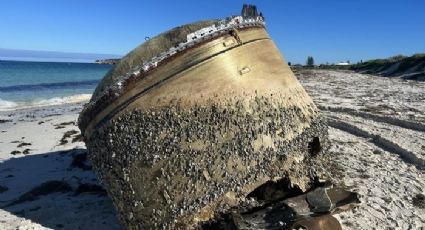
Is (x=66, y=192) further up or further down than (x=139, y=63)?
further down

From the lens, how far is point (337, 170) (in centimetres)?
638

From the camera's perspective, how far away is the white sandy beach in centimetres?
511

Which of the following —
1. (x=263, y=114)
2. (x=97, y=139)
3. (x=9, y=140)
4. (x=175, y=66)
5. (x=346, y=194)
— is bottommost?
(x=9, y=140)

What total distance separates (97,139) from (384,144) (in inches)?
234

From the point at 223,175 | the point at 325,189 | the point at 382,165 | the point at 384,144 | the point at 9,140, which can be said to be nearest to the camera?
the point at 223,175

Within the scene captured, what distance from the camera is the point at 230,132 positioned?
3.96 metres

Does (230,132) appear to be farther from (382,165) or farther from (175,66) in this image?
(382,165)

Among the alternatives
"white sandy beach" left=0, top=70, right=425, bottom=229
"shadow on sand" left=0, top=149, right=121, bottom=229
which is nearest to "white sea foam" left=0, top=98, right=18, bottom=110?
"white sandy beach" left=0, top=70, right=425, bottom=229

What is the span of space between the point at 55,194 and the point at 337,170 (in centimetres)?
390

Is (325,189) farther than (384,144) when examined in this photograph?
No

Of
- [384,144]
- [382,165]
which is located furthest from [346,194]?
[384,144]

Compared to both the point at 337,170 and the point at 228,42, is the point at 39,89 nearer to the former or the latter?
the point at 337,170

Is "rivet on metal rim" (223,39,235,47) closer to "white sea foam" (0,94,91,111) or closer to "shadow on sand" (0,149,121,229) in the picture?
"shadow on sand" (0,149,121,229)

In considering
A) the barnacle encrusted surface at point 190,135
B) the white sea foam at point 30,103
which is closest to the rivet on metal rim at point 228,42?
the barnacle encrusted surface at point 190,135
